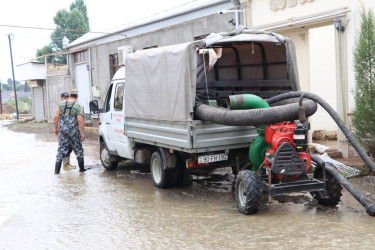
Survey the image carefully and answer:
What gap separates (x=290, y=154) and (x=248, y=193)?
0.79 m

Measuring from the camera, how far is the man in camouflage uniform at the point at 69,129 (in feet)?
37.6

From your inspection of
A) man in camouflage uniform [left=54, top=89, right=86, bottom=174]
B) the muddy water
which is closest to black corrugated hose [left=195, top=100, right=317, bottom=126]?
the muddy water

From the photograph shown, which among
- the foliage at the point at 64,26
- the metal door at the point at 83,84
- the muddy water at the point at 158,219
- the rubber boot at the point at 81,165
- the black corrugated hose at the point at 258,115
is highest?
the foliage at the point at 64,26

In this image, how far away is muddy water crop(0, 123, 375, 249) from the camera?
225 inches

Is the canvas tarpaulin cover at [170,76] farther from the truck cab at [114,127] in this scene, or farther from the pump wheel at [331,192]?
the pump wheel at [331,192]

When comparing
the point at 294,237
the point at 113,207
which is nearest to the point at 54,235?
the point at 113,207

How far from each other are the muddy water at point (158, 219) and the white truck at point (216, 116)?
16.5 inches

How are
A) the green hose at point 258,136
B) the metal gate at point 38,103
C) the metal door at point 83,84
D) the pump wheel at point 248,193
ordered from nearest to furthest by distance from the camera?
the pump wheel at point 248,193 < the green hose at point 258,136 < the metal door at point 83,84 < the metal gate at point 38,103

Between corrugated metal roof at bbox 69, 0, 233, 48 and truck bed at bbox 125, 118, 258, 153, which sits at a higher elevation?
corrugated metal roof at bbox 69, 0, 233, 48

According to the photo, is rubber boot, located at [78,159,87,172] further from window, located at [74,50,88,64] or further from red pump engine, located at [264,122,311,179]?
window, located at [74,50,88,64]

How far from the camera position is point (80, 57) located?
85.7ft

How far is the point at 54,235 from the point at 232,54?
543cm

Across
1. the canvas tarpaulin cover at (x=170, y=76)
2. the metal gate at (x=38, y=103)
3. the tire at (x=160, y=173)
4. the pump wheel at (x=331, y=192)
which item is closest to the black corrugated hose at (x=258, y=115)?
the canvas tarpaulin cover at (x=170, y=76)

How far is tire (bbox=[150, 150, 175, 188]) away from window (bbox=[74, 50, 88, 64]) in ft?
56.0
